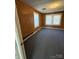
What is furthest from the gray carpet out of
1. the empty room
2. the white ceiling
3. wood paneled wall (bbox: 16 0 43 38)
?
the white ceiling

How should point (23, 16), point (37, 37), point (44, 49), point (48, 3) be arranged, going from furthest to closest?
point (37, 37) < point (48, 3) < point (23, 16) < point (44, 49)

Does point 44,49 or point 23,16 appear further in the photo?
point 23,16

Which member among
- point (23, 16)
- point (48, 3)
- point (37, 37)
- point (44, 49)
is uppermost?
point (48, 3)

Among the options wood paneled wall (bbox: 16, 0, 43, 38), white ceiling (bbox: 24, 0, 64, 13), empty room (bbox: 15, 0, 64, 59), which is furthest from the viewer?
white ceiling (bbox: 24, 0, 64, 13)

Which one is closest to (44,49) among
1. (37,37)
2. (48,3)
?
(37,37)

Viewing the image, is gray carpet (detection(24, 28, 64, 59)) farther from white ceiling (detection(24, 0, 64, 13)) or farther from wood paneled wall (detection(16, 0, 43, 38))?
white ceiling (detection(24, 0, 64, 13))

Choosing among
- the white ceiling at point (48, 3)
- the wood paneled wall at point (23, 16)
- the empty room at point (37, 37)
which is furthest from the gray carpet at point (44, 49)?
the white ceiling at point (48, 3)

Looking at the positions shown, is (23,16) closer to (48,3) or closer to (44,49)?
(48,3)

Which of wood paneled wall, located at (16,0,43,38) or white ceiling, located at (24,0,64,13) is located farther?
white ceiling, located at (24,0,64,13)
